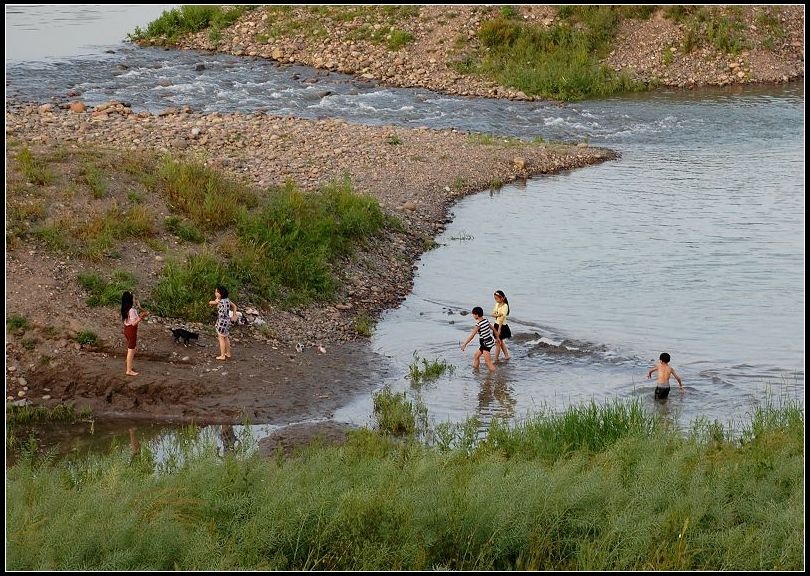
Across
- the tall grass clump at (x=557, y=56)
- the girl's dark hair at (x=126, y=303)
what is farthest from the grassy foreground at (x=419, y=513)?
the tall grass clump at (x=557, y=56)

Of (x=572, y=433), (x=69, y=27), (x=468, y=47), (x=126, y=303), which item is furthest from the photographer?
(x=69, y=27)

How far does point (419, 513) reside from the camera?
9273mm

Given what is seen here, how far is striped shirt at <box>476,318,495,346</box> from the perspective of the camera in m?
16.0

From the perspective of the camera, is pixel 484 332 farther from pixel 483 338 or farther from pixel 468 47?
pixel 468 47

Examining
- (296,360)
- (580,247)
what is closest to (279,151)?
(580,247)

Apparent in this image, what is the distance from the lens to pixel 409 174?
85.3ft

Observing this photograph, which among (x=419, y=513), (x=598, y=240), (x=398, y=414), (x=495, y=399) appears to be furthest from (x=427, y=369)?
(x=598, y=240)

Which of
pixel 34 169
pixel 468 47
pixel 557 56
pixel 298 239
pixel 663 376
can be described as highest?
pixel 468 47

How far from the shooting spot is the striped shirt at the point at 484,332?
630 inches

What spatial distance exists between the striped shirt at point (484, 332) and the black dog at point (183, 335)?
13.5 feet

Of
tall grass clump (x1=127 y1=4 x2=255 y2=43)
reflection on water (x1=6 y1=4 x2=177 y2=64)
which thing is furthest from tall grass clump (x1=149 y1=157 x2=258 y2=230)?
tall grass clump (x1=127 y1=4 x2=255 y2=43)

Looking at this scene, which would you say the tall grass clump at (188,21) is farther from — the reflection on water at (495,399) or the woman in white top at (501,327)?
the reflection on water at (495,399)

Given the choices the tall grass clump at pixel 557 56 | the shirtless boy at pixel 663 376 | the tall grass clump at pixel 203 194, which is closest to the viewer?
the shirtless boy at pixel 663 376

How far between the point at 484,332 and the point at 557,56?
1000 inches
